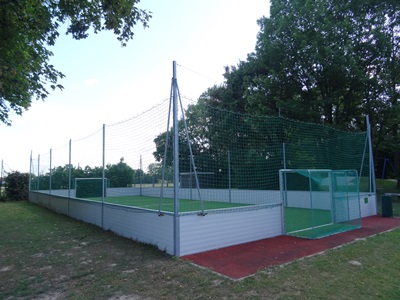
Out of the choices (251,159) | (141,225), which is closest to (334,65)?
(251,159)

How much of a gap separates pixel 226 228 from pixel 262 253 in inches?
33.9

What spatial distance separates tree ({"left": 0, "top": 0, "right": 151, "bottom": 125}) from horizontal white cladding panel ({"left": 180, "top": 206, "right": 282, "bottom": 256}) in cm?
474

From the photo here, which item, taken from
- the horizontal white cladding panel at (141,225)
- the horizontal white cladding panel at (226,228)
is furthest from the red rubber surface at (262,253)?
the horizontal white cladding panel at (141,225)

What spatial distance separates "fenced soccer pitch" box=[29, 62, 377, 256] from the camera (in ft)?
18.9

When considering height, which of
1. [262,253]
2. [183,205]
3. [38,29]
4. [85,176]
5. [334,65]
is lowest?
[262,253]

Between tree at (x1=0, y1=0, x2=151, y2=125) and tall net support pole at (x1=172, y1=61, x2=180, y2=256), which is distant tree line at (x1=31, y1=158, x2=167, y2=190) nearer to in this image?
tree at (x1=0, y1=0, x2=151, y2=125)

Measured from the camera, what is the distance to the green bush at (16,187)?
18.4m

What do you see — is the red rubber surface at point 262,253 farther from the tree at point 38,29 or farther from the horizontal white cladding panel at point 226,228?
the tree at point 38,29

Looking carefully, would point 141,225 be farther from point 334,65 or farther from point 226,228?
point 334,65

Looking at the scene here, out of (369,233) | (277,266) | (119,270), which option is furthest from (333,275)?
(369,233)

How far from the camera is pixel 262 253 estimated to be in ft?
17.6

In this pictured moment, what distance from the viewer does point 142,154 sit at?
714 cm

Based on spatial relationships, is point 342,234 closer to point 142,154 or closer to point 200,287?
point 200,287

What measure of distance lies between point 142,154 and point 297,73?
38.4ft
